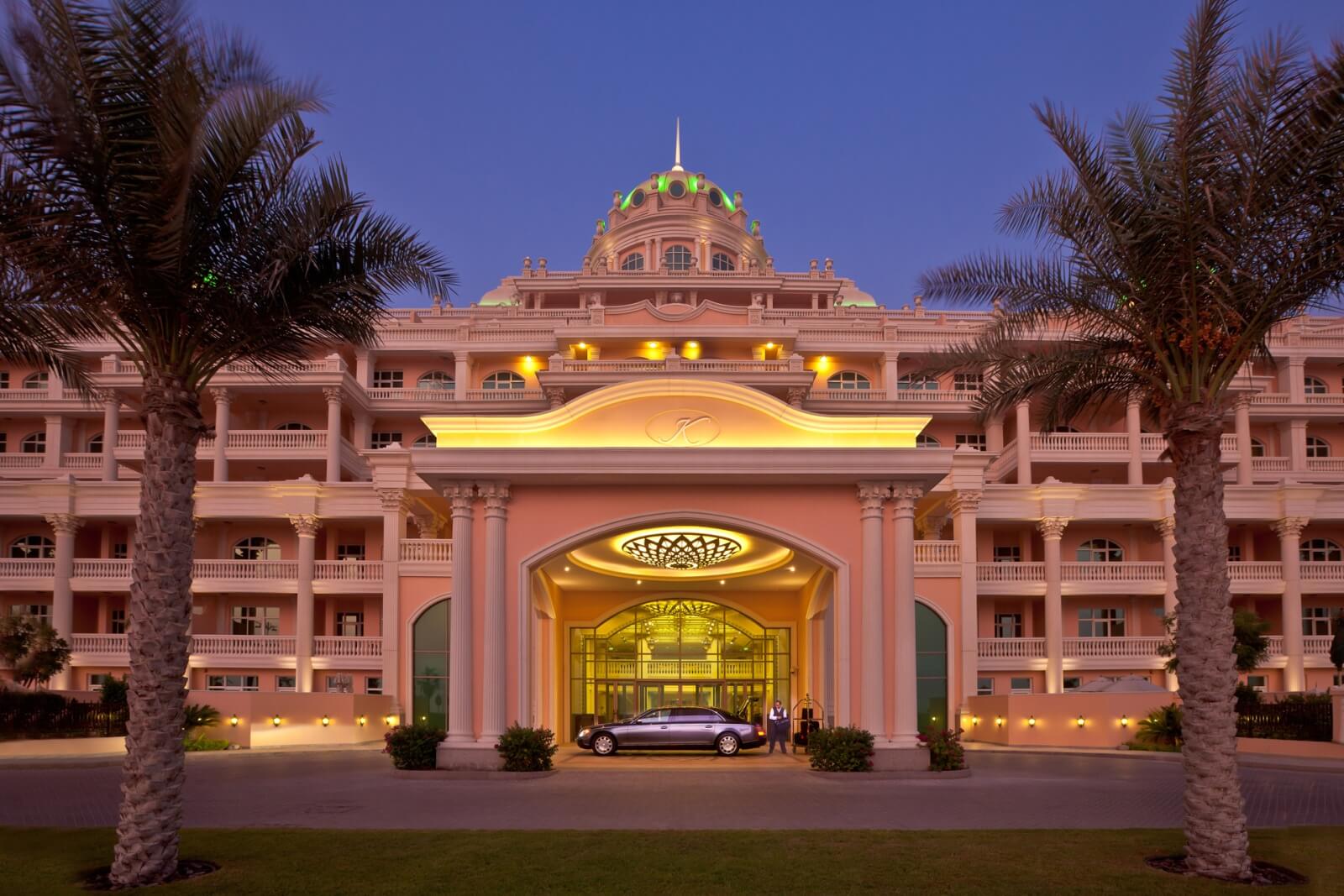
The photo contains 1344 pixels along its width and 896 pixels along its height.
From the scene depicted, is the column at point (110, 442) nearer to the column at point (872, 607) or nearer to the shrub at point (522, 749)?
the shrub at point (522, 749)

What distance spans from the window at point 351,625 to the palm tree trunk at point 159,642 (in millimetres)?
31276

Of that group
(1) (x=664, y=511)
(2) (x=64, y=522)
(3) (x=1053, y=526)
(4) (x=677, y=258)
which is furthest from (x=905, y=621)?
(4) (x=677, y=258)

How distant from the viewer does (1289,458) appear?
1929 inches

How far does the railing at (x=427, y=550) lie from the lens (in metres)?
37.0

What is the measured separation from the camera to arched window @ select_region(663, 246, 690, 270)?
57094 millimetres

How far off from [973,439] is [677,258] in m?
17.9

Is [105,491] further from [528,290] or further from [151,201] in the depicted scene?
[151,201]

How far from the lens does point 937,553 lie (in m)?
37.5

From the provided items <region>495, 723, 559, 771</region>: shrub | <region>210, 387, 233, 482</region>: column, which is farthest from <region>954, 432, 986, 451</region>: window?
<region>495, 723, 559, 771</region>: shrub

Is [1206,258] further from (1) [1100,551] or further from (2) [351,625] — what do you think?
(2) [351,625]

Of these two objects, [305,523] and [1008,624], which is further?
[1008,624]

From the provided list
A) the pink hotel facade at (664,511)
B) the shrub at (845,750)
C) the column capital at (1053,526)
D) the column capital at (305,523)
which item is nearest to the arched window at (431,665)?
the pink hotel facade at (664,511)

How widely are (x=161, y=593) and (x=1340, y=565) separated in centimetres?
4398

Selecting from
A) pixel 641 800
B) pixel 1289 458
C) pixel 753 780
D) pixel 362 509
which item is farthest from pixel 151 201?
pixel 1289 458
